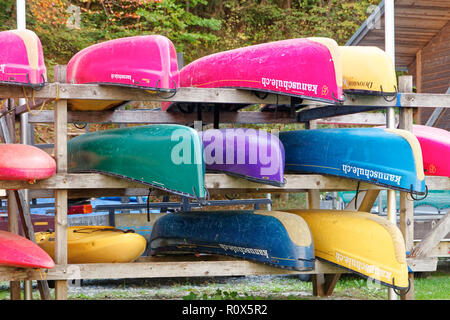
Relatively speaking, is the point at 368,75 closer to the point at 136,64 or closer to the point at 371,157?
the point at 371,157

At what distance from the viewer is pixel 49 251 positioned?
18.4ft

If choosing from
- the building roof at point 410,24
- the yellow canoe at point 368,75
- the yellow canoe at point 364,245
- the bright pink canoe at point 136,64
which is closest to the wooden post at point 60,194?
the bright pink canoe at point 136,64

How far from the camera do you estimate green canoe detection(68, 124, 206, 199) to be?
14.9 ft

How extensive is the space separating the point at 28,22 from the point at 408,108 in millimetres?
12061

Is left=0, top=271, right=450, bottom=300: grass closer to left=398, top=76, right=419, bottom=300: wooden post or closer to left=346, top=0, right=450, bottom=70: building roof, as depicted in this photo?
left=398, top=76, right=419, bottom=300: wooden post

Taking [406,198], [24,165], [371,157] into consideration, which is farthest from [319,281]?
[24,165]

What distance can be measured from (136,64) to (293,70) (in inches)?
48.6

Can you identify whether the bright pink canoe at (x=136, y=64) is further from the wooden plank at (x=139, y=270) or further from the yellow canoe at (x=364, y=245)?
the yellow canoe at (x=364, y=245)

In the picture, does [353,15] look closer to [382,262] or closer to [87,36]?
[87,36]

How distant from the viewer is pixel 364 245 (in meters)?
4.82

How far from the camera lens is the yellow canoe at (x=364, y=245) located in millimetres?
4621

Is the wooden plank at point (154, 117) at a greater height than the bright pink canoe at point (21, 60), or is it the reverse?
the bright pink canoe at point (21, 60)

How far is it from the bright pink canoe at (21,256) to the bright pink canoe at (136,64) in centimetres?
137
